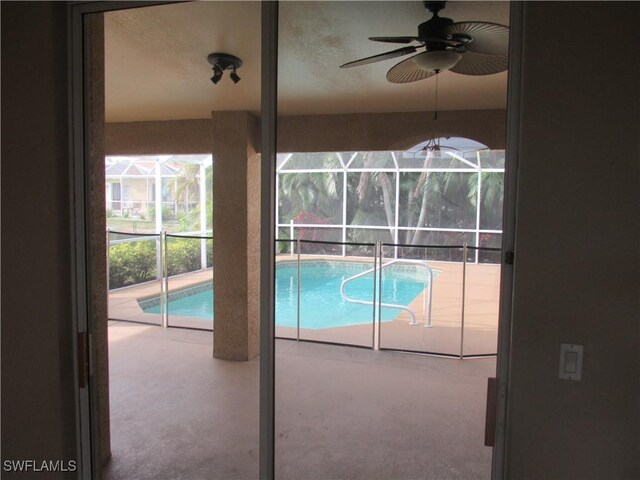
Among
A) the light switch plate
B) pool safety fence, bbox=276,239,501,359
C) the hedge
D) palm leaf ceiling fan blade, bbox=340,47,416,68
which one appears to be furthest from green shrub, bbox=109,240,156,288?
the light switch plate

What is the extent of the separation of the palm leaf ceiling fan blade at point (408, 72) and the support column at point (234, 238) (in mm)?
922

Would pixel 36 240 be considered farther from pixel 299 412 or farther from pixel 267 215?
pixel 299 412

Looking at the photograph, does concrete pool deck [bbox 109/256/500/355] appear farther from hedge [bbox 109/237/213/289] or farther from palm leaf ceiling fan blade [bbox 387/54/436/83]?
palm leaf ceiling fan blade [bbox 387/54/436/83]

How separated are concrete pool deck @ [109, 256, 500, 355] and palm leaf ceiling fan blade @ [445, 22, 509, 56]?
2.34 ft

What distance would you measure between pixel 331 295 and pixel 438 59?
1646mm

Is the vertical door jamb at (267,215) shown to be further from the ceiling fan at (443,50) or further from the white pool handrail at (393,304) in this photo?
the white pool handrail at (393,304)

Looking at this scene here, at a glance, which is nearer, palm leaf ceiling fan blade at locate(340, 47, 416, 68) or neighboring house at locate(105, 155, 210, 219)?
neighboring house at locate(105, 155, 210, 219)

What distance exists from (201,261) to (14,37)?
1212 millimetres

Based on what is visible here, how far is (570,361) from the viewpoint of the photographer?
1.09 metres

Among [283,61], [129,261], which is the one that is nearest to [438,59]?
[283,61]

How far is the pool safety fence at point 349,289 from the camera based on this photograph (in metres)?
2.00

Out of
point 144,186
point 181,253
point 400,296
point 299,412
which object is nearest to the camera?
point 144,186

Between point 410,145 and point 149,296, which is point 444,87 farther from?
point 149,296

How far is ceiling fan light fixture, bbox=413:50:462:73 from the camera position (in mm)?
2166
